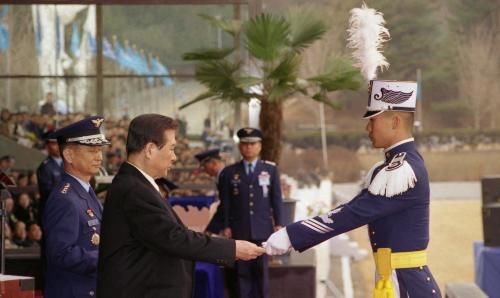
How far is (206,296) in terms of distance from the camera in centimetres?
568

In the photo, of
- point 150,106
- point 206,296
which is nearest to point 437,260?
point 150,106

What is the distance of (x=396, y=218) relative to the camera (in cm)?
379

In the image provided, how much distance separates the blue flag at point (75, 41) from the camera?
9617 mm

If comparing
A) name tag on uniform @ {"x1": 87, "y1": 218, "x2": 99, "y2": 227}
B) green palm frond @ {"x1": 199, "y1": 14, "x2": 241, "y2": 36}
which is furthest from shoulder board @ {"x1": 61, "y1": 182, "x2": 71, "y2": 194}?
green palm frond @ {"x1": 199, "y1": 14, "x2": 241, "y2": 36}

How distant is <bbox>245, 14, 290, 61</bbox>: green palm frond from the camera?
27.6ft

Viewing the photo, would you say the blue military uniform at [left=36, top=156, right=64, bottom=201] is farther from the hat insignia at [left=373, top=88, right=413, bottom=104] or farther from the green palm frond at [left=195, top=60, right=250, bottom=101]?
the hat insignia at [left=373, top=88, right=413, bottom=104]

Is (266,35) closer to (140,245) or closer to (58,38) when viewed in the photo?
(58,38)

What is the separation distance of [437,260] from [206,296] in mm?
14560

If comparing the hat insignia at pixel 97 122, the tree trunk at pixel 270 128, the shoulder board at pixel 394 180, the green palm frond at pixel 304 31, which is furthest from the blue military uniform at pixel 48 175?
the shoulder board at pixel 394 180

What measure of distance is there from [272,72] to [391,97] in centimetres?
445

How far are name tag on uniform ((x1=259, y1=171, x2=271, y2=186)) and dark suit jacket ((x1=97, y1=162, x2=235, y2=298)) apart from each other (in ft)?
14.7

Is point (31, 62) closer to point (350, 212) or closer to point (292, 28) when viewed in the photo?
point (292, 28)

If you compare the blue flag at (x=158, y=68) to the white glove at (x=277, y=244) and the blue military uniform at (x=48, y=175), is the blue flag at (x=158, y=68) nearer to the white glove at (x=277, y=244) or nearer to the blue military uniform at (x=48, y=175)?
the blue military uniform at (x=48, y=175)

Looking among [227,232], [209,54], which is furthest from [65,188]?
[209,54]
